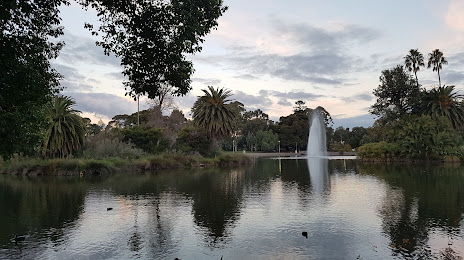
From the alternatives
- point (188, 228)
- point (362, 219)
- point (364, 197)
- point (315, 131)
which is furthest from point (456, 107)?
point (188, 228)

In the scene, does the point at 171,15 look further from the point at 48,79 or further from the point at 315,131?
the point at 315,131

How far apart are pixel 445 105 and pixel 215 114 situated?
37091 millimetres

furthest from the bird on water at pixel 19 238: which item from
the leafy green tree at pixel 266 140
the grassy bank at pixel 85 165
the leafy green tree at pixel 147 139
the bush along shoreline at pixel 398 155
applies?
the leafy green tree at pixel 266 140

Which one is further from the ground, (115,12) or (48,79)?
(115,12)

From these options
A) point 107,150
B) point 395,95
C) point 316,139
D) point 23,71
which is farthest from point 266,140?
point 23,71

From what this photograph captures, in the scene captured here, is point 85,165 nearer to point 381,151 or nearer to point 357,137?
point 381,151

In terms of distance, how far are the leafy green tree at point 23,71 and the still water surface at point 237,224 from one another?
3726 mm

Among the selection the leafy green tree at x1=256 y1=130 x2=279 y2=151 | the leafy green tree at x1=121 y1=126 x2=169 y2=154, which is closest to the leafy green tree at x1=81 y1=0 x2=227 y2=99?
the leafy green tree at x1=121 y1=126 x2=169 y2=154

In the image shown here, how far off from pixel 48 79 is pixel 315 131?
86.9m

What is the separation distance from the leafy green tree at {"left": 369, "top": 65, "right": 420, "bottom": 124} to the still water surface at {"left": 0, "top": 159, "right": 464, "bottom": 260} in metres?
38.7

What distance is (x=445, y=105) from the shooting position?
56125 mm

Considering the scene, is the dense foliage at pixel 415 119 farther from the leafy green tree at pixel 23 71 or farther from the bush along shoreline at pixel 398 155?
the leafy green tree at pixel 23 71

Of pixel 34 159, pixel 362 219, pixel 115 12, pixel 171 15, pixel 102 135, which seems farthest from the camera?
pixel 102 135

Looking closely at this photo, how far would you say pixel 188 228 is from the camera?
1280cm
